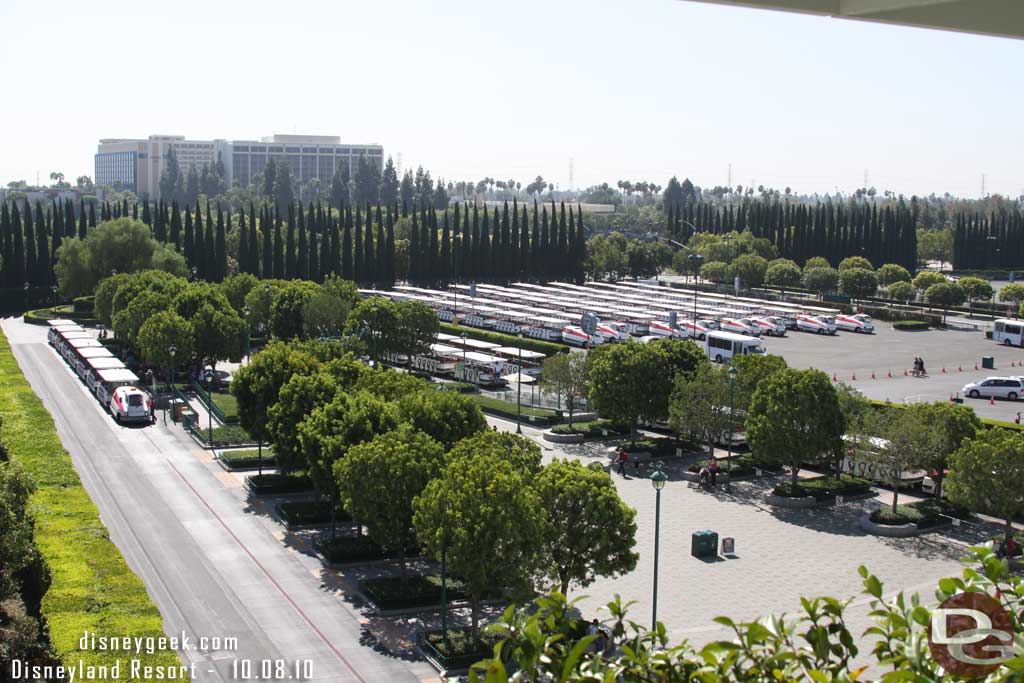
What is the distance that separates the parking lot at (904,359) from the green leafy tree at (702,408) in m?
15.0

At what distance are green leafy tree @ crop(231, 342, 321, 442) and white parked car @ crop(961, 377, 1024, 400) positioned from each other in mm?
31880

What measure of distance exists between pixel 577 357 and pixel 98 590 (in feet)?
80.7

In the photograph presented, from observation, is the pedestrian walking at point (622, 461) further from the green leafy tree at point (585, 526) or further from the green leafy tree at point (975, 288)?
the green leafy tree at point (975, 288)

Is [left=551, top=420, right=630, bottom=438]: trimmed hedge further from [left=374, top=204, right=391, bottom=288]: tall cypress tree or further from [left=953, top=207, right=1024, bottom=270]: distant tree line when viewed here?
[left=953, top=207, right=1024, bottom=270]: distant tree line

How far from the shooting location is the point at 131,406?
143 feet

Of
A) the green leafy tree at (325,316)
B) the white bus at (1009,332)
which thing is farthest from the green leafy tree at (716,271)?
the green leafy tree at (325,316)

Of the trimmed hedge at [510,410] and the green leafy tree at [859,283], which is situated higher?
the green leafy tree at [859,283]

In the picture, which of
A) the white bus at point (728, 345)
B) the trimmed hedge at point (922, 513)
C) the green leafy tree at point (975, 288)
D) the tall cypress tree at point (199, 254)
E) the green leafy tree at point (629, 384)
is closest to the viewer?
the trimmed hedge at point (922, 513)

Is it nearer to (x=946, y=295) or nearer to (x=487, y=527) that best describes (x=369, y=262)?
(x=946, y=295)

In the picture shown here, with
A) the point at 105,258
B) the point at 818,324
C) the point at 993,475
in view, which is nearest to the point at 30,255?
the point at 105,258

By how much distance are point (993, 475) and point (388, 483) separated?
16414 millimetres

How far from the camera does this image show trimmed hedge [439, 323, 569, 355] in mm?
58312

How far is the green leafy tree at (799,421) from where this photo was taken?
3319 centimetres

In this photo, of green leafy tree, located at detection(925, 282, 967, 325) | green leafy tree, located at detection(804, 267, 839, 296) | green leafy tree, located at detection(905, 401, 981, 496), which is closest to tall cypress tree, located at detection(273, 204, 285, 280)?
green leafy tree, located at detection(804, 267, 839, 296)
